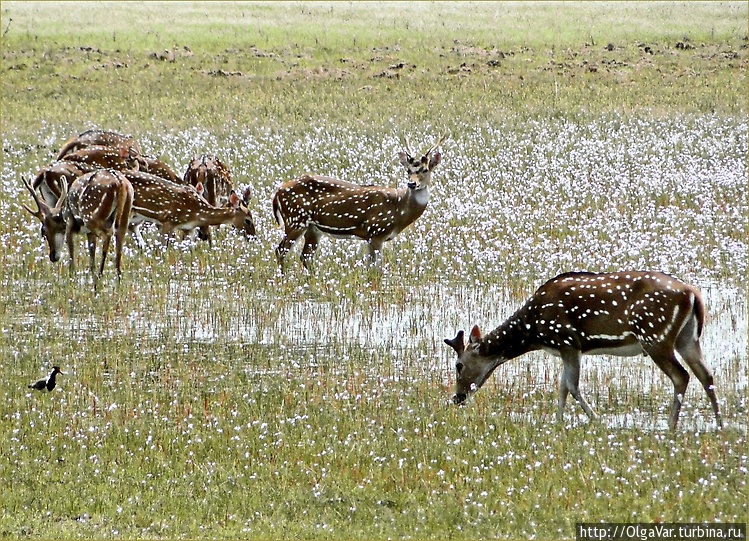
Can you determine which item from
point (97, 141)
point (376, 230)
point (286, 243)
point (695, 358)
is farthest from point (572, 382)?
point (97, 141)

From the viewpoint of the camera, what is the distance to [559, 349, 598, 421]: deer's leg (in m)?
11.3

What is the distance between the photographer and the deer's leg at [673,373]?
427 inches

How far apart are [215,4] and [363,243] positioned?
38097 mm

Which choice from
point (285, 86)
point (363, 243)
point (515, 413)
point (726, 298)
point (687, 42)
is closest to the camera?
point (515, 413)

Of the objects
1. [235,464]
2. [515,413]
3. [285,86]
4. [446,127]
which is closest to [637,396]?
[515,413]

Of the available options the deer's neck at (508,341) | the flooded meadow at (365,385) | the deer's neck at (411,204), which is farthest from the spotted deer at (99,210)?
the deer's neck at (508,341)

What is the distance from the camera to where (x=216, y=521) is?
30.3ft

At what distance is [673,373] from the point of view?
432 inches

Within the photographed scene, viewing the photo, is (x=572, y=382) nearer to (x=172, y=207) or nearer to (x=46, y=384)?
(x=46, y=384)

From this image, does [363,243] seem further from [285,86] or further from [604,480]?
[285,86]

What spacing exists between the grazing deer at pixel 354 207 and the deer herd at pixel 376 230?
0.04 ft

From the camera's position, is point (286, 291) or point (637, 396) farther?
point (286, 291)

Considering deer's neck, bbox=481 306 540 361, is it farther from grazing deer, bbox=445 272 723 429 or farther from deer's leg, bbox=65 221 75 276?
deer's leg, bbox=65 221 75 276

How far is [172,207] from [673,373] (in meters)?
9.80
